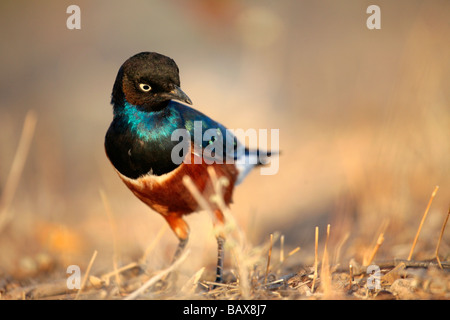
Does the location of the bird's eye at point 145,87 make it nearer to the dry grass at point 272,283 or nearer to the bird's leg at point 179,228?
the dry grass at point 272,283

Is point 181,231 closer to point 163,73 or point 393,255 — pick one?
point 163,73

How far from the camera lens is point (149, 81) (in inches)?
143

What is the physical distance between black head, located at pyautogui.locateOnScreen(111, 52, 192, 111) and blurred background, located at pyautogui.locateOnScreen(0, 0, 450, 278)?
1616 millimetres

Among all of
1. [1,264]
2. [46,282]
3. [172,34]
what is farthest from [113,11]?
[46,282]

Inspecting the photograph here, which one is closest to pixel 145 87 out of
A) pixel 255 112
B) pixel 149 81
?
pixel 149 81

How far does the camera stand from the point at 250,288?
3252 mm

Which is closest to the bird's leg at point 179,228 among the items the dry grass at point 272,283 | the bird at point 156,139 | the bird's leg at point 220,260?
the bird at point 156,139

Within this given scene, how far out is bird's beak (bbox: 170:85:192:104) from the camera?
356cm

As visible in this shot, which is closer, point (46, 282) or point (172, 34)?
point (46, 282)

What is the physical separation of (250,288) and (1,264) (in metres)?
2.99

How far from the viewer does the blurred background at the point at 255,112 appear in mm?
5477

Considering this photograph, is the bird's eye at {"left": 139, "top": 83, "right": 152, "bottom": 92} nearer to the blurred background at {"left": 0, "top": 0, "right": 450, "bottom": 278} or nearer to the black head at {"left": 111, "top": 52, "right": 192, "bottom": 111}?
the black head at {"left": 111, "top": 52, "right": 192, "bottom": 111}

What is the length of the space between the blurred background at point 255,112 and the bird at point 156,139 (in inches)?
37.4

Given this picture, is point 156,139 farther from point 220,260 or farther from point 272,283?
point 272,283
